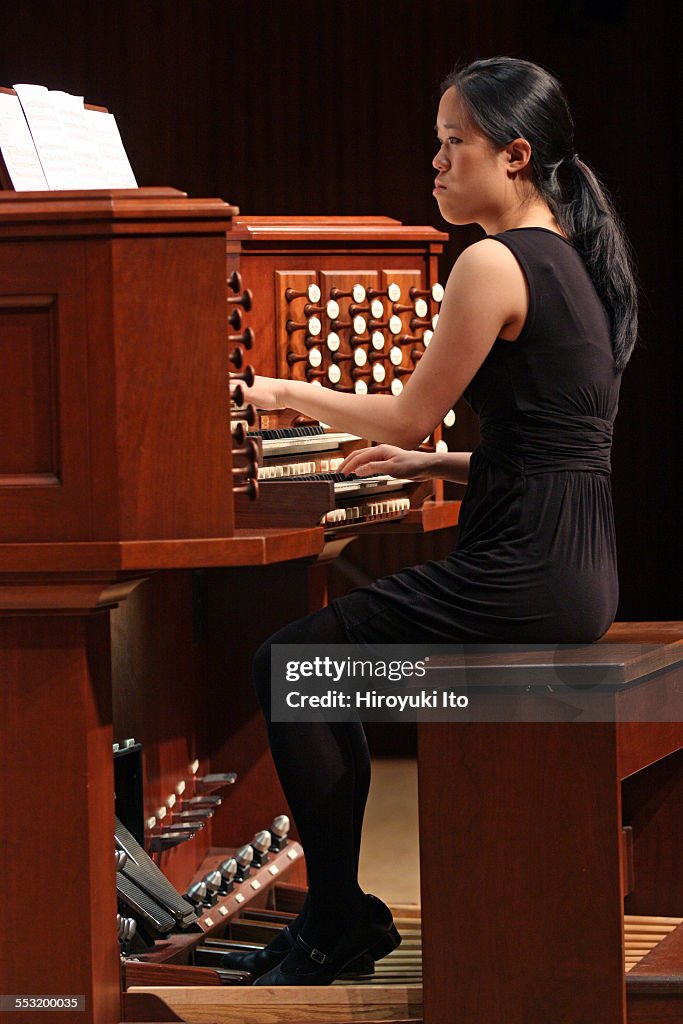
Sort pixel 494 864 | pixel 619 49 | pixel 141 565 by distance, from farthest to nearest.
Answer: pixel 619 49, pixel 494 864, pixel 141 565

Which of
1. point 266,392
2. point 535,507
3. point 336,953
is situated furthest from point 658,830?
point 266,392

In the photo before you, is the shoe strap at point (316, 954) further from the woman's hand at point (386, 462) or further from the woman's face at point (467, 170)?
the woman's face at point (467, 170)

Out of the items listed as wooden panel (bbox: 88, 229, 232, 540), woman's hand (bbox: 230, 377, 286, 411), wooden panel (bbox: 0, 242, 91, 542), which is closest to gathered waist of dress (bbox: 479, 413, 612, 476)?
woman's hand (bbox: 230, 377, 286, 411)

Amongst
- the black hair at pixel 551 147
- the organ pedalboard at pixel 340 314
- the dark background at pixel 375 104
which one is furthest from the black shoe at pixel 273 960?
the dark background at pixel 375 104

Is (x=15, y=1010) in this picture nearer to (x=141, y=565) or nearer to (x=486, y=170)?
(x=141, y=565)

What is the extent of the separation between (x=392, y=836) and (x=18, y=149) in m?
2.89

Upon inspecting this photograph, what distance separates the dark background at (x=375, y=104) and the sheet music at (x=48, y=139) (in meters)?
2.72

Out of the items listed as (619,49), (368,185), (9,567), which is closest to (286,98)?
(368,185)

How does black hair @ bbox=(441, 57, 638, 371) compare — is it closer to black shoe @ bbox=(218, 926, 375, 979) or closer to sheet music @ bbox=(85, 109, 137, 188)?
sheet music @ bbox=(85, 109, 137, 188)

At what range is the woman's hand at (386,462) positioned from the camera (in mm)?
2512

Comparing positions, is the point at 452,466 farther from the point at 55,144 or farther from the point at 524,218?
the point at 55,144

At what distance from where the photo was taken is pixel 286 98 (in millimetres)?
5359

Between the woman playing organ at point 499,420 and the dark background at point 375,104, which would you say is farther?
the dark background at point 375,104

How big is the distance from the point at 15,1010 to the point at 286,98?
3.88 m
